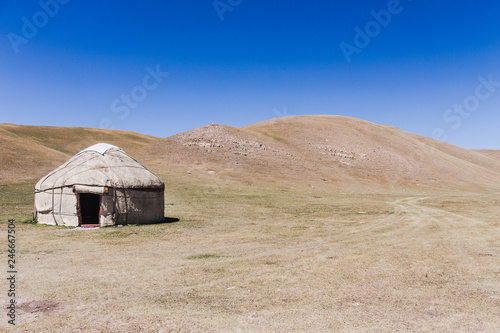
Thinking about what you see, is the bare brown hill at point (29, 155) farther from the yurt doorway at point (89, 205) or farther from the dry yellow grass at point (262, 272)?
the yurt doorway at point (89, 205)

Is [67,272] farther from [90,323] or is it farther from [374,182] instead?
[374,182]

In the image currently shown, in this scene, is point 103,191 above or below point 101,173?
below

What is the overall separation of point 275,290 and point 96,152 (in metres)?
14.3

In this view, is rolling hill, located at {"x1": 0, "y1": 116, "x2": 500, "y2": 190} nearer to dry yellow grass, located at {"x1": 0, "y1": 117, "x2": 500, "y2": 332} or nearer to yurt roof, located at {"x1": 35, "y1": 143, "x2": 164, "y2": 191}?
dry yellow grass, located at {"x1": 0, "y1": 117, "x2": 500, "y2": 332}

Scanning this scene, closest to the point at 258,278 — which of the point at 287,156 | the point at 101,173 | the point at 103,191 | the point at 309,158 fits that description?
the point at 103,191

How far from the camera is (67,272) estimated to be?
9289 millimetres

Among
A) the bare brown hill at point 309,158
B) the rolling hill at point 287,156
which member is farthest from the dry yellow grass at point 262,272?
the bare brown hill at point 309,158

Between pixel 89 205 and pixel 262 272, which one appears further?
pixel 89 205

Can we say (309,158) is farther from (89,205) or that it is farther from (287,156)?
(89,205)

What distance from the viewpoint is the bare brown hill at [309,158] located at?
172ft

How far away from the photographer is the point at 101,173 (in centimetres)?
1720

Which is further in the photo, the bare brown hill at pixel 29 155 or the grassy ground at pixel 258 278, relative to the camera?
the bare brown hill at pixel 29 155

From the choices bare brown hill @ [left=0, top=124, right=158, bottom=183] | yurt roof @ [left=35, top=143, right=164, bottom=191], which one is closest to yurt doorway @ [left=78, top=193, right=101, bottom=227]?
yurt roof @ [left=35, top=143, right=164, bottom=191]

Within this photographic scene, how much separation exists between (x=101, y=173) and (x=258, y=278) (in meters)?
11.3
